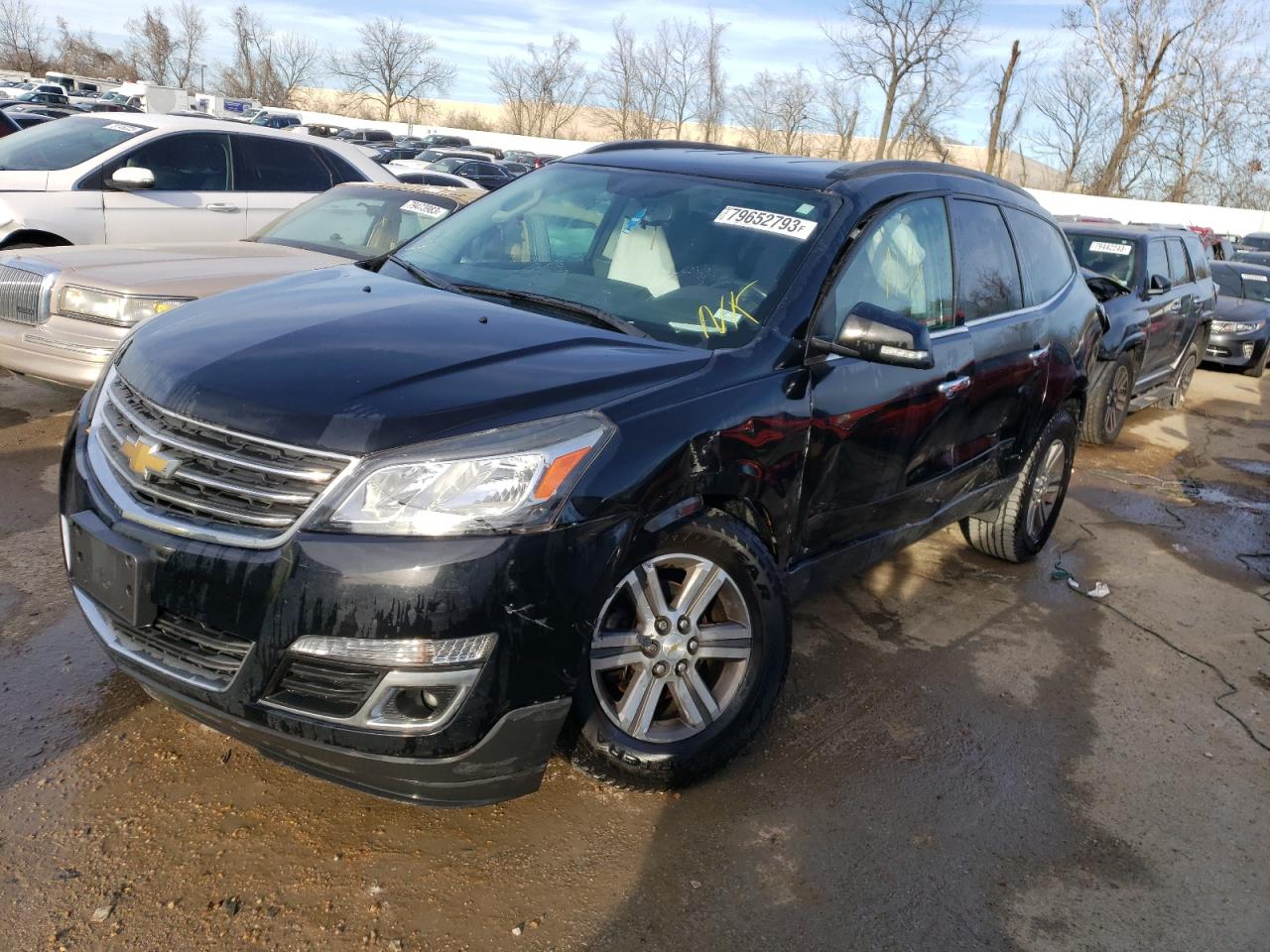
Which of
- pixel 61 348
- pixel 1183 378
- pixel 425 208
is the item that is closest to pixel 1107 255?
pixel 1183 378

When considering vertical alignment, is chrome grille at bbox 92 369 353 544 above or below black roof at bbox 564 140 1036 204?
below

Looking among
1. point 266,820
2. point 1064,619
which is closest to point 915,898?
point 266,820

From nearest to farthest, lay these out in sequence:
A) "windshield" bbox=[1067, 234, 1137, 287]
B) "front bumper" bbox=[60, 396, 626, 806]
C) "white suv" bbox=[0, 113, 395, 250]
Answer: "front bumper" bbox=[60, 396, 626, 806]
"white suv" bbox=[0, 113, 395, 250]
"windshield" bbox=[1067, 234, 1137, 287]

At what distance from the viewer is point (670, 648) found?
2854 millimetres

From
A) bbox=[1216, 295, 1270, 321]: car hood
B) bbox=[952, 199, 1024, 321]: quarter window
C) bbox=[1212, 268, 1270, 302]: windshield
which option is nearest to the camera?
bbox=[952, 199, 1024, 321]: quarter window

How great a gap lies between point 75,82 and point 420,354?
59.7 metres

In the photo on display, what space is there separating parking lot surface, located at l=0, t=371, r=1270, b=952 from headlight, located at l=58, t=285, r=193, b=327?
4.43 feet

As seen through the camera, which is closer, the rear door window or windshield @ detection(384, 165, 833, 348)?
windshield @ detection(384, 165, 833, 348)

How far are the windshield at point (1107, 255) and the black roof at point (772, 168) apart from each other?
16.4 ft

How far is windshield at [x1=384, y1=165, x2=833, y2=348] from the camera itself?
329cm

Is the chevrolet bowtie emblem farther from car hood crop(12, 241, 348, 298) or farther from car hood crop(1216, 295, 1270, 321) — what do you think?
car hood crop(1216, 295, 1270, 321)

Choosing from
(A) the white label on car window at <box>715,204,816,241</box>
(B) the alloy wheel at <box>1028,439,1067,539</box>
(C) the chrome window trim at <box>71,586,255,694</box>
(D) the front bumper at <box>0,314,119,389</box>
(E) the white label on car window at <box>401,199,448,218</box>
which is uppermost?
(A) the white label on car window at <box>715,204,816,241</box>

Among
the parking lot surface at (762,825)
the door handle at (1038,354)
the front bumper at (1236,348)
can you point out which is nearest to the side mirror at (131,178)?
the parking lot surface at (762,825)

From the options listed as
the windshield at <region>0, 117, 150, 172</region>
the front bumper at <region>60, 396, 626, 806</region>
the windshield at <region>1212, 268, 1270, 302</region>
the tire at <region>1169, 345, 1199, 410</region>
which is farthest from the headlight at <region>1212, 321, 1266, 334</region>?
the front bumper at <region>60, 396, 626, 806</region>
